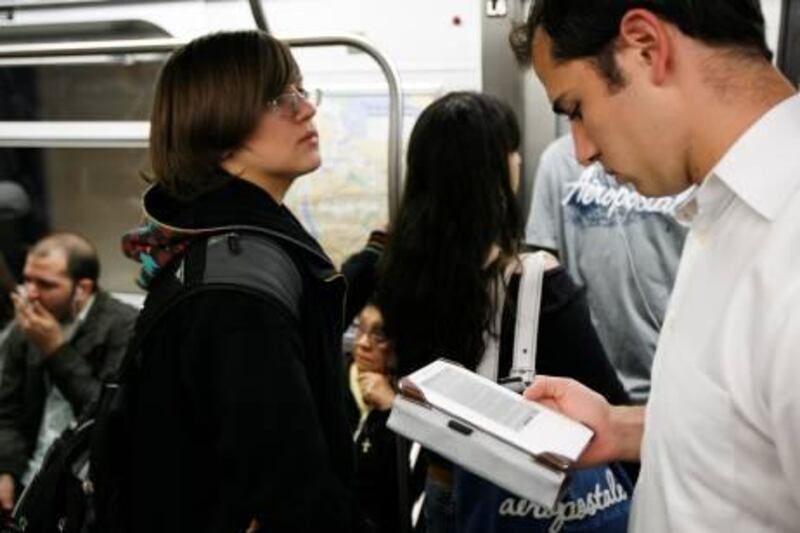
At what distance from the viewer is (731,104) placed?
0.96 metres

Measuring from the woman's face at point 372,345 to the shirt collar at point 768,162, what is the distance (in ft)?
3.59

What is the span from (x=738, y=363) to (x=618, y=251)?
1704mm

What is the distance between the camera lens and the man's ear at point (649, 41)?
98 centimetres

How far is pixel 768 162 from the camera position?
93 cm

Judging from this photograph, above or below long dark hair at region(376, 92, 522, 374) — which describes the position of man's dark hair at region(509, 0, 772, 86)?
above

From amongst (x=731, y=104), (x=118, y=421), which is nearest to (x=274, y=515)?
(x=118, y=421)

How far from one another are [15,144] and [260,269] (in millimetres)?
3035

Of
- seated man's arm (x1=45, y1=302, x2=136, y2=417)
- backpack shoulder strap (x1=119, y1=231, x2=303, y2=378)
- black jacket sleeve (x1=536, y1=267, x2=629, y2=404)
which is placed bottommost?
seated man's arm (x1=45, y1=302, x2=136, y2=417)

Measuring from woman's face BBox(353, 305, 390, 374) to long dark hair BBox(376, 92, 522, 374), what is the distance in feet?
0.32

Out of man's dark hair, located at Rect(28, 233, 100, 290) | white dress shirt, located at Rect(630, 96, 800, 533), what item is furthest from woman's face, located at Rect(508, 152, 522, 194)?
man's dark hair, located at Rect(28, 233, 100, 290)

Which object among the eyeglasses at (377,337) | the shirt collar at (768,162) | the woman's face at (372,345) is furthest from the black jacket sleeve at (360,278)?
the shirt collar at (768,162)

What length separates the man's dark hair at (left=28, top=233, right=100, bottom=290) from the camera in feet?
10.2

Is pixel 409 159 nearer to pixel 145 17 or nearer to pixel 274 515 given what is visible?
pixel 274 515

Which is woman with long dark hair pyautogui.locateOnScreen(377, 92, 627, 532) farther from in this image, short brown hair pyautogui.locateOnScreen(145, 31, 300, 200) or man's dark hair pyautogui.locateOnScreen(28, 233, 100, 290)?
man's dark hair pyautogui.locateOnScreen(28, 233, 100, 290)
